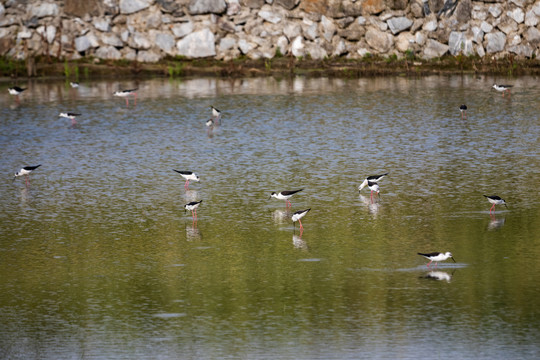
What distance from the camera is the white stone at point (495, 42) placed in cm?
6247

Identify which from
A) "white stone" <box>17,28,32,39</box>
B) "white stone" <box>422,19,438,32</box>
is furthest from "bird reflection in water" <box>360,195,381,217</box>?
"white stone" <box>17,28,32,39</box>

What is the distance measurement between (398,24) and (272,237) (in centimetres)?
4315

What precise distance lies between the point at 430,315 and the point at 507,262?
13.3 ft

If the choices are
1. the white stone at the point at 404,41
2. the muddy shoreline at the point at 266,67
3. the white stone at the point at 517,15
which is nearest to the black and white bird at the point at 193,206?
the muddy shoreline at the point at 266,67

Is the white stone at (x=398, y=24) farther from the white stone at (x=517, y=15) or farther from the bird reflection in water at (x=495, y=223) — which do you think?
the bird reflection in water at (x=495, y=223)

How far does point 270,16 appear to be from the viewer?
64.7 metres

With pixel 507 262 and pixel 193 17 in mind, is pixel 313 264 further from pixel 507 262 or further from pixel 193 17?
pixel 193 17

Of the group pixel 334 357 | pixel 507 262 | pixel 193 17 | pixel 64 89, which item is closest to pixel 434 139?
pixel 507 262

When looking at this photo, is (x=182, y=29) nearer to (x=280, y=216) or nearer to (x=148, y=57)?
(x=148, y=57)

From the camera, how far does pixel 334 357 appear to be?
602 inches

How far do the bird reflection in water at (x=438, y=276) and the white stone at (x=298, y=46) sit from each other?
45.3m

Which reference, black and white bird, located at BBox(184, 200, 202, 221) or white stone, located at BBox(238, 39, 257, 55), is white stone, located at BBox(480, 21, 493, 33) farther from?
black and white bird, located at BBox(184, 200, 202, 221)

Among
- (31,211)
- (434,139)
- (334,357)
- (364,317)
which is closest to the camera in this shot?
(334,357)

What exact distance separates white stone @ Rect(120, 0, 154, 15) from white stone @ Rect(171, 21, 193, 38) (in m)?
2.82
